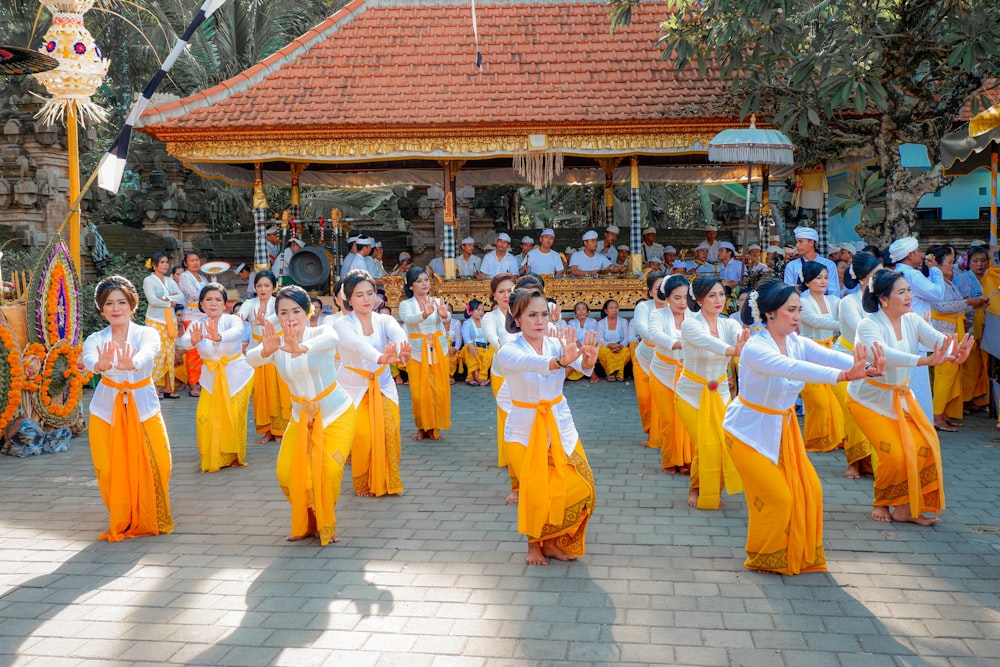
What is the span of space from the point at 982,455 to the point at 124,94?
80.1ft

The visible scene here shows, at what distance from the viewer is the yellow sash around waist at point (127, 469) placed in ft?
17.2

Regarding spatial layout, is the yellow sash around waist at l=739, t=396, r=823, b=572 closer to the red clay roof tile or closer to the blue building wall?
the red clay roof tile

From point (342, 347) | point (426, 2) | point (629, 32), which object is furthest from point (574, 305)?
point (342, 347)

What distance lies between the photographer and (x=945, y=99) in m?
9.80

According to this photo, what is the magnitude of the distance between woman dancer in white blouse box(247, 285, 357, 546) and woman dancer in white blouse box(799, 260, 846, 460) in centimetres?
418

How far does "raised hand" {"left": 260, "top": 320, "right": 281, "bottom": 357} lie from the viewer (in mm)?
4691

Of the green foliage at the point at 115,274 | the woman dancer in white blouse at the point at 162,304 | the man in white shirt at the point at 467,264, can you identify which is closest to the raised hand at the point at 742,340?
the woman dancer in white blouse at the point at 162,304

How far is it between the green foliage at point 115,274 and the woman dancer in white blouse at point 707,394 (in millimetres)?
8354

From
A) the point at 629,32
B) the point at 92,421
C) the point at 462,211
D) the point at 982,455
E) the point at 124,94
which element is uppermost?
the point at 124,94

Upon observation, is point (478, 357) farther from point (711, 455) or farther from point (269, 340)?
point (269, 340)

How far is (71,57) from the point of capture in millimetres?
8211

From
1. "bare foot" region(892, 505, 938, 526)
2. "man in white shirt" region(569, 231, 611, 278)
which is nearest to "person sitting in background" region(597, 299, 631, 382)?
"man in white shirt" region(569, 231, 611, 278)

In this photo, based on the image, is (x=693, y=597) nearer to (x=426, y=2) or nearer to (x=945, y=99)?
(x=945, y=99)

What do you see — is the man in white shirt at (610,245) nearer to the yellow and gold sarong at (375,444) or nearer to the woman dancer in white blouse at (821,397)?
the woman dancer in white blouse at (821,397)
